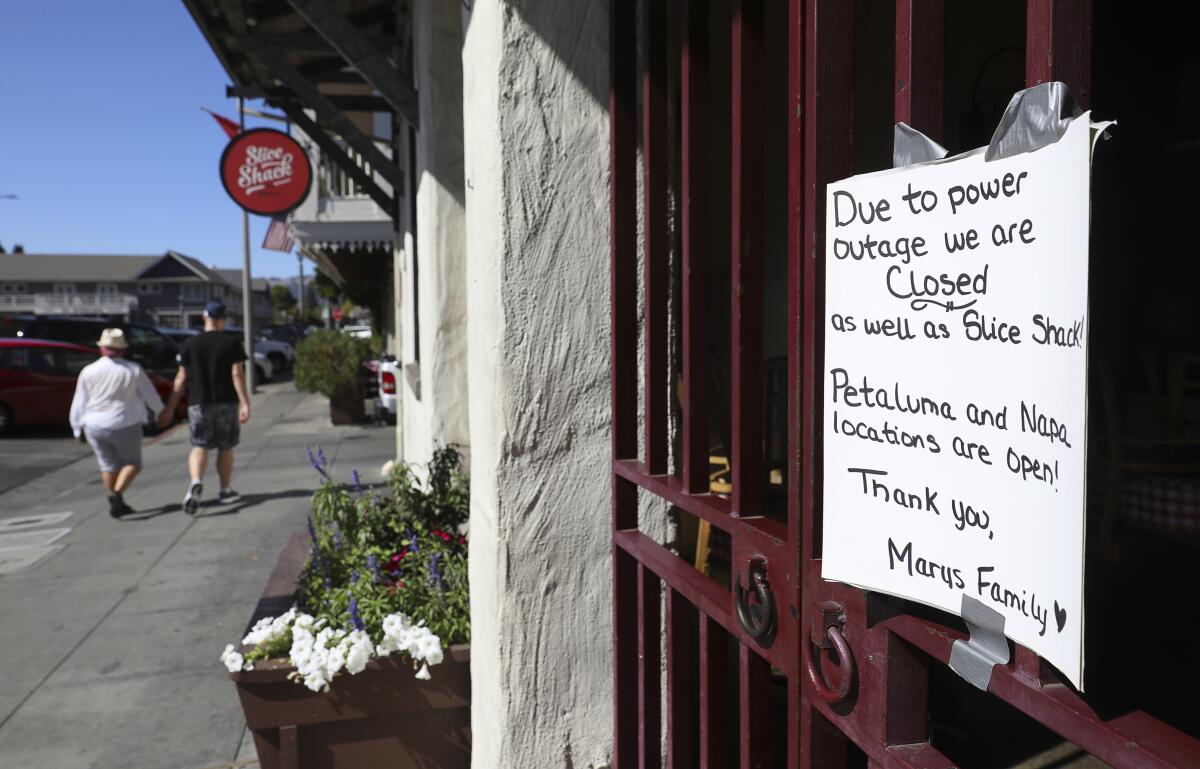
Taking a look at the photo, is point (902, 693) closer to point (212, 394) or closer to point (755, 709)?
point (755, 709)

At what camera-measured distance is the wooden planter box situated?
251 centimetres

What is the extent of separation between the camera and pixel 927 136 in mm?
1021

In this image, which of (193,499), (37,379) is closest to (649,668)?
(193,499)

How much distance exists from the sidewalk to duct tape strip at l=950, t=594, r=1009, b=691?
3068mm

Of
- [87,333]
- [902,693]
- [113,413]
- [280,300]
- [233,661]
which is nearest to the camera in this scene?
[902,693]

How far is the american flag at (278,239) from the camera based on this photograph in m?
14.5

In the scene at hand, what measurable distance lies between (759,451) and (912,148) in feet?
1.82

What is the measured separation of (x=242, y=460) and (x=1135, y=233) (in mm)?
8801

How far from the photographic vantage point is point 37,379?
1306 cm

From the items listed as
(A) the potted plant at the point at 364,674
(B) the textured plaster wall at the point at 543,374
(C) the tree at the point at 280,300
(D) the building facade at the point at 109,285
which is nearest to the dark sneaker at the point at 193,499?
(A) the potted plant at the point at 364,674

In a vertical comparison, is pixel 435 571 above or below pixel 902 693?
below

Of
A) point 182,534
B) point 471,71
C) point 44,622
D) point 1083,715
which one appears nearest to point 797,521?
point 1083,715

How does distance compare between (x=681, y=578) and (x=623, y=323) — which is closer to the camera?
(x=681, y=578)

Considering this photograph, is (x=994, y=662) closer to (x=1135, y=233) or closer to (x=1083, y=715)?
(x=1083, y=715)
